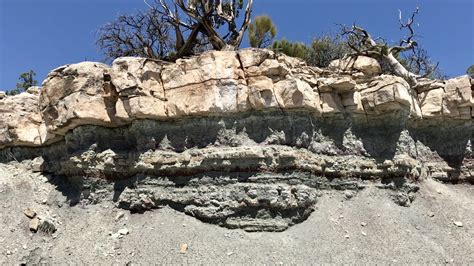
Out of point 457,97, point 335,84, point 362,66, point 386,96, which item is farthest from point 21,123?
point 457,97

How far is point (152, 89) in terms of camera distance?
1014 cm

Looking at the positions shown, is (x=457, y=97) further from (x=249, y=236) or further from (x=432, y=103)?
(x=249, y=236)

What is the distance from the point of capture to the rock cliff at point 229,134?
9492 millimetres

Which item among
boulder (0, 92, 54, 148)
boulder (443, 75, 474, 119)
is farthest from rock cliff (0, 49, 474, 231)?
boulder (443, 75, 474, 119)

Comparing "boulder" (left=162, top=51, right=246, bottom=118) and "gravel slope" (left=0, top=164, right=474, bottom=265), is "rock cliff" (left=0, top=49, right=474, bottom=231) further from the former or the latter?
"gravel slope" (left=0, top=164, right=474, bottom=265)

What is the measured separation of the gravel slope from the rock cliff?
34 centimetres

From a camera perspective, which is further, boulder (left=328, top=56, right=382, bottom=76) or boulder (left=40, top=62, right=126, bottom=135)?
boulder (left=328, top=56, right=382, bottom=76)

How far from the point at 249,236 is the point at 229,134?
2.28 meters

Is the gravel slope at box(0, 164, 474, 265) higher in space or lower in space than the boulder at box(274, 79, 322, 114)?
lower

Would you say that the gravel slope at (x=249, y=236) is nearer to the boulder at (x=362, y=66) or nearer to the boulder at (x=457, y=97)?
the boulder at (x=457, y=97)

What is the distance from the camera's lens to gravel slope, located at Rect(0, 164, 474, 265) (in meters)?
8.54

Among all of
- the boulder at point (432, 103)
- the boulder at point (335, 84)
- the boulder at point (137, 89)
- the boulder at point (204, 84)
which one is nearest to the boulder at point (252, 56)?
the boulder at point (204, 84)

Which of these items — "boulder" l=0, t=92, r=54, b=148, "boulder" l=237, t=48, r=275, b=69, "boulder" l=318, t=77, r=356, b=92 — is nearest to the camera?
"boulder" l=237, t=48, r=275, b=69

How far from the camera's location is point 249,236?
352 inches
